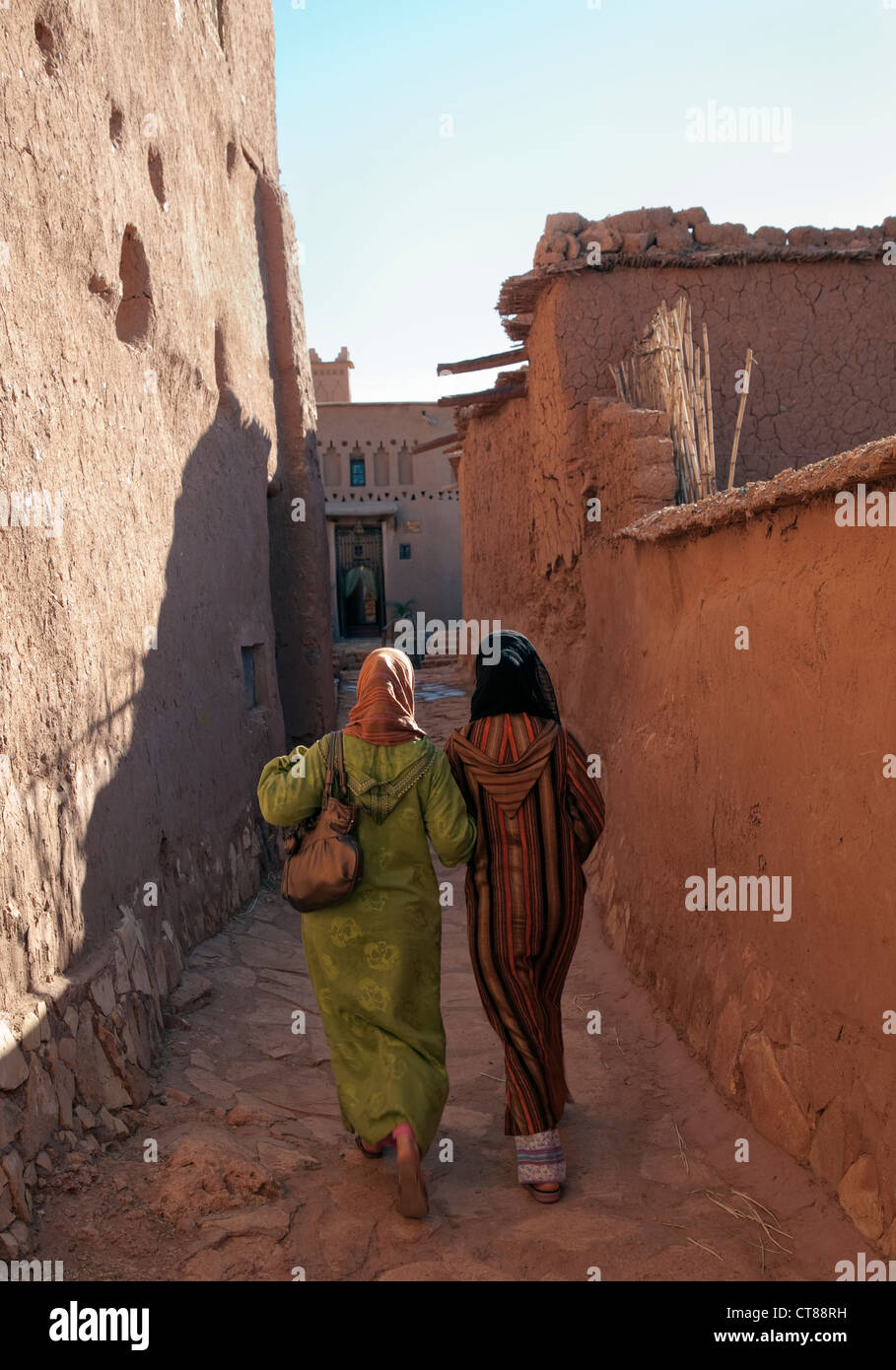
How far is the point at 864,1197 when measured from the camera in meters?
2.93

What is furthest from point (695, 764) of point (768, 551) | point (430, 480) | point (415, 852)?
point (430, 480)

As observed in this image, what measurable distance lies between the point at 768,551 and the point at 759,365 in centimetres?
392

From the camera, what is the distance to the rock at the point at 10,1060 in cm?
298

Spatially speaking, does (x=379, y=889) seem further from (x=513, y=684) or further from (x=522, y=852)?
(x=513, y=684)

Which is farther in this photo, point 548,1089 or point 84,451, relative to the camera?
point 84,451

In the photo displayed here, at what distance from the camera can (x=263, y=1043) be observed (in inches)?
184

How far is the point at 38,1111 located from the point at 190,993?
1.58 metres

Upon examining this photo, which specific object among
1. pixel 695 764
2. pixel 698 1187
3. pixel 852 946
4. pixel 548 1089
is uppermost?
pixel 695 764

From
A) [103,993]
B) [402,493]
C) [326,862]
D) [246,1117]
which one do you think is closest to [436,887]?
[326,862]

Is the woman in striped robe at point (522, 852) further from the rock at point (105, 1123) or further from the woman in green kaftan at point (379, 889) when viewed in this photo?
the rock at point (105, 1123)

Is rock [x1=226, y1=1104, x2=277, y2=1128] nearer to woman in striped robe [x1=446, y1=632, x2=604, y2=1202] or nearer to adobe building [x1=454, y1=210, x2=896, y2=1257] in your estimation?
woman in striped robe [x1=446, y1=632, x2=604, y2=1202]

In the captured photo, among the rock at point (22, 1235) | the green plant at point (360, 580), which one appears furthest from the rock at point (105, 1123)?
the green plant at point (360, 580)
